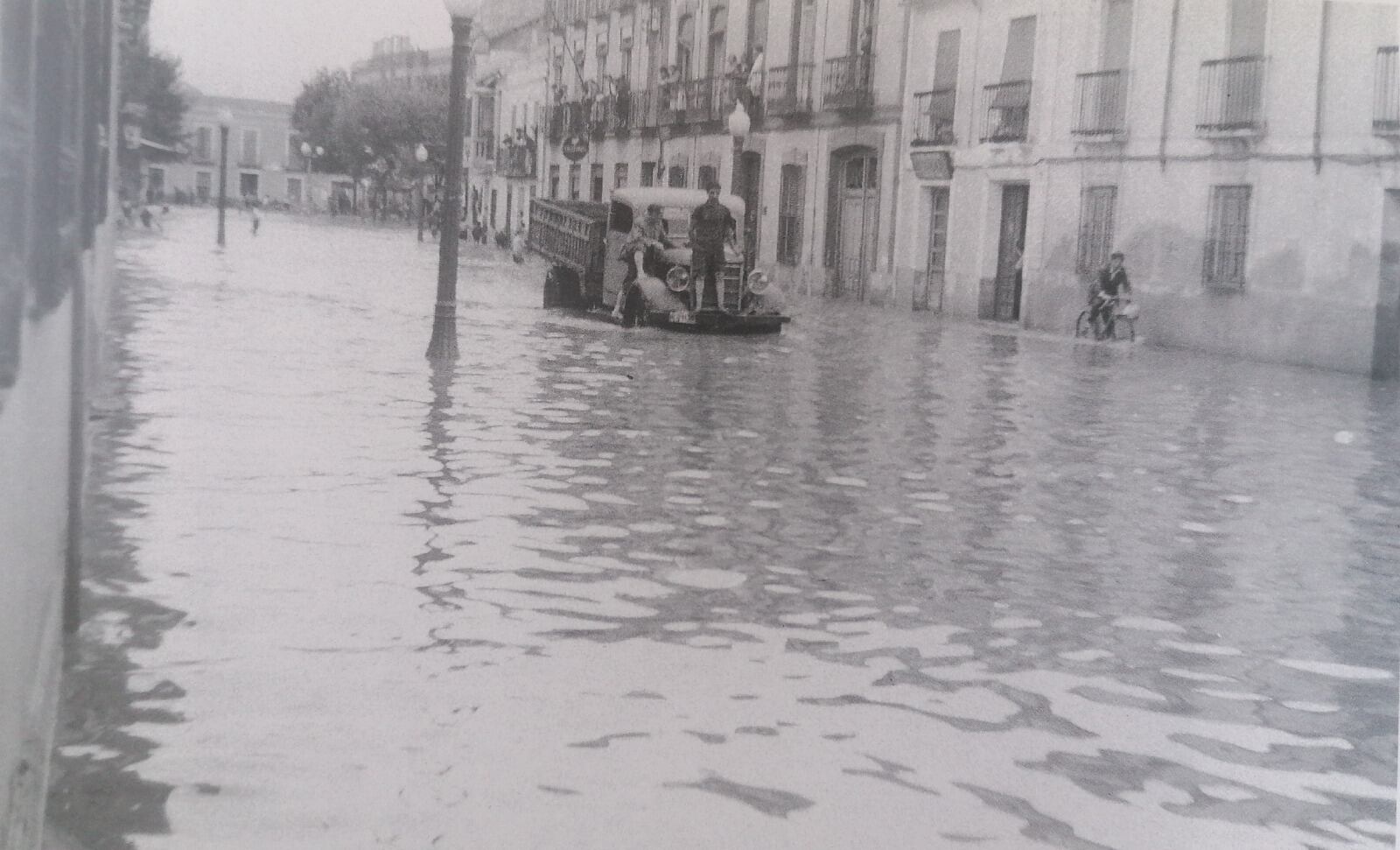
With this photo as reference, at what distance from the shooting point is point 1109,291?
5.75 m

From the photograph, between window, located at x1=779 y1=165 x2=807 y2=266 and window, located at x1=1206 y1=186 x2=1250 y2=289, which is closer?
window, located at x1=779 y1=165 x2=807 y2=266

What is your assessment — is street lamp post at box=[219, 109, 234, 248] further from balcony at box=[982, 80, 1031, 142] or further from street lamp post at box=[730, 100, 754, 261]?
balcony at box=[982, 80, 1031, 142]

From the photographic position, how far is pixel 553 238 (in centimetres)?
443

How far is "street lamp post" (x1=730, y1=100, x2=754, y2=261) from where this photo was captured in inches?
180

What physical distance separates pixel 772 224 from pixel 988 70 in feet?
3.96

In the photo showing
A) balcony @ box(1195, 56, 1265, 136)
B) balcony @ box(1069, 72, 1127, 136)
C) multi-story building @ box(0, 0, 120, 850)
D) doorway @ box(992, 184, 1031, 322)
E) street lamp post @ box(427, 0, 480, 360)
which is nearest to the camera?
multi-story building @ box(0, 0, 120, 850)

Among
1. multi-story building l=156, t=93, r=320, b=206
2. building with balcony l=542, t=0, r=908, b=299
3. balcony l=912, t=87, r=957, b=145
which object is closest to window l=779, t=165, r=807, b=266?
building with balcony l=542, t=0, r=908, b=299

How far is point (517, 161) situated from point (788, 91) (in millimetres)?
790

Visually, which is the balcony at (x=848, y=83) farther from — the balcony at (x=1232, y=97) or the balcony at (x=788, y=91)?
the balcony at (x=1232, y=97)

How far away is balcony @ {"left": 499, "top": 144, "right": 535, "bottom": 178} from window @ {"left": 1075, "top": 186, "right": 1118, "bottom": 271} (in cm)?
195

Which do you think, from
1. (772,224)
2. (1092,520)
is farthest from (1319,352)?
(772,224)

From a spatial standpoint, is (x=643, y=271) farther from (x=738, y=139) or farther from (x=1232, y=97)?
(x=1232, y=97)

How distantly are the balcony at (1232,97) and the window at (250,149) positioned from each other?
283 cm

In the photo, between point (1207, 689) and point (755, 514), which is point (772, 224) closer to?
point (755, 514)
